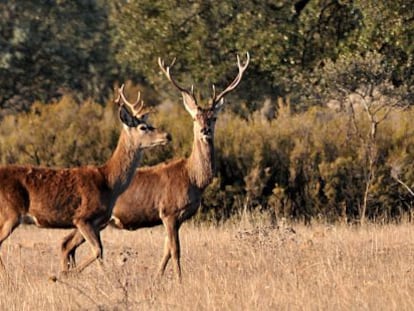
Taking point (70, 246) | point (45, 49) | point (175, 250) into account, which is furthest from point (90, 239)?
point (45, 49)

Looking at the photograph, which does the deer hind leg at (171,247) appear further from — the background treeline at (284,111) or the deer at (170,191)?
the background treeline at (284,111)

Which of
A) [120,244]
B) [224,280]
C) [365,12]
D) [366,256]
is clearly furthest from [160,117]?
[224,280]

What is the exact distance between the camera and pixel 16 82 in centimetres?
3166

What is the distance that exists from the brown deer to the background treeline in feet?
19.4

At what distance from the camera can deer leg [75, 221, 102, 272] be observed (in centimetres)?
1198

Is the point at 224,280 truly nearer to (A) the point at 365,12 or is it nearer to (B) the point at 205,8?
(A) the point at 365,12

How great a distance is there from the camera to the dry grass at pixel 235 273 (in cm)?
962

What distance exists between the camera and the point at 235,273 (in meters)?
12.0

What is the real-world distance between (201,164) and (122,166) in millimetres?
1041

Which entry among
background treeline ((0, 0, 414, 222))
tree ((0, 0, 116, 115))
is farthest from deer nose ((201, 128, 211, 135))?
tree ((0, 0, 116, 115))

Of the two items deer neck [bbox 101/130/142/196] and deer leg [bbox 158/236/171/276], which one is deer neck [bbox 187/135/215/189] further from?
deer leg [bbox 158/236/171/276]

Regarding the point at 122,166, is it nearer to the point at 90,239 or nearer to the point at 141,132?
the point at 141,132

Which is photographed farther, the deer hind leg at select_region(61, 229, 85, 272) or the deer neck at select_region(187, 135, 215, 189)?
the deer neck at select_region(187, 135, 215, 189)

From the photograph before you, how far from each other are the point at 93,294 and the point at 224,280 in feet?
3.99
